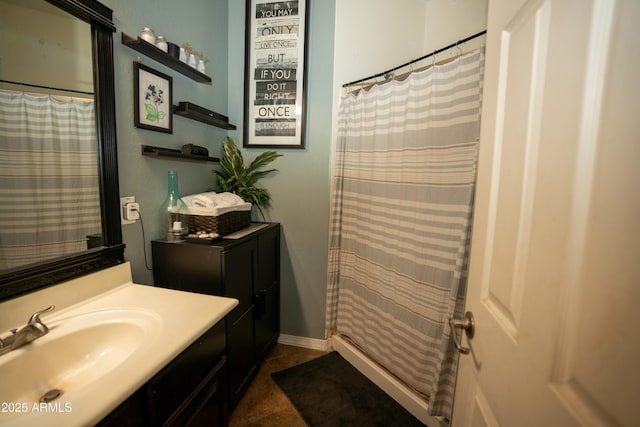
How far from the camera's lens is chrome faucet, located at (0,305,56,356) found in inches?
30.5

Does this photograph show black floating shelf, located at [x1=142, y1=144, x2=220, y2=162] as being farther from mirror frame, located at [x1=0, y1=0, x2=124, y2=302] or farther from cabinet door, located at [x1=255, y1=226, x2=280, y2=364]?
cabinet door, located at [x1=255, y1=226, x2=280, y2=364]

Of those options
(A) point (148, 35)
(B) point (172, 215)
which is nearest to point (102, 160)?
(B) point (172, 215)

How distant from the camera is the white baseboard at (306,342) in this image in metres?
2.22

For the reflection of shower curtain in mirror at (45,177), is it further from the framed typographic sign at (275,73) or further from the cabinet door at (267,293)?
the framed typographic sign at (275,73)

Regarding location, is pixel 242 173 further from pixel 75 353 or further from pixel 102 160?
pixel 75 353

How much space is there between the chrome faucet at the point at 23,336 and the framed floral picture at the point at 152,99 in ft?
3.13

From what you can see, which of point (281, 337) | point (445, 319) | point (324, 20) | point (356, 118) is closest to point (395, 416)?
point (445, 319)

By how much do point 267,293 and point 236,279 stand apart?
510mm

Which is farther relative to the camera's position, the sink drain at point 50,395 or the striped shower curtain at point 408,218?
the striped shower curtain at point 408,218

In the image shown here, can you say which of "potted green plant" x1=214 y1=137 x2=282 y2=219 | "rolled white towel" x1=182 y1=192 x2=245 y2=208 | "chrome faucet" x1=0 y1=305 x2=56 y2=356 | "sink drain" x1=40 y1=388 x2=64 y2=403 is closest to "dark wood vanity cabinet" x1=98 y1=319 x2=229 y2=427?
"sink drain" x1=40 y1=388 x2=64 y2=403

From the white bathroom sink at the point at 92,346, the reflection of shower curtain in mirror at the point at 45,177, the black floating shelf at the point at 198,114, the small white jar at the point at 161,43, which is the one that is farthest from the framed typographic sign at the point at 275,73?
the white bathroom sink at the point at 92,346

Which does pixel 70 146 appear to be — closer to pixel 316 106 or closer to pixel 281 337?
pixel 316 106

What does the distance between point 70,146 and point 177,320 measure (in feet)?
2.71

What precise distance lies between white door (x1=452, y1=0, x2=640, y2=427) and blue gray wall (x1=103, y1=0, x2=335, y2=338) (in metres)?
1.51
